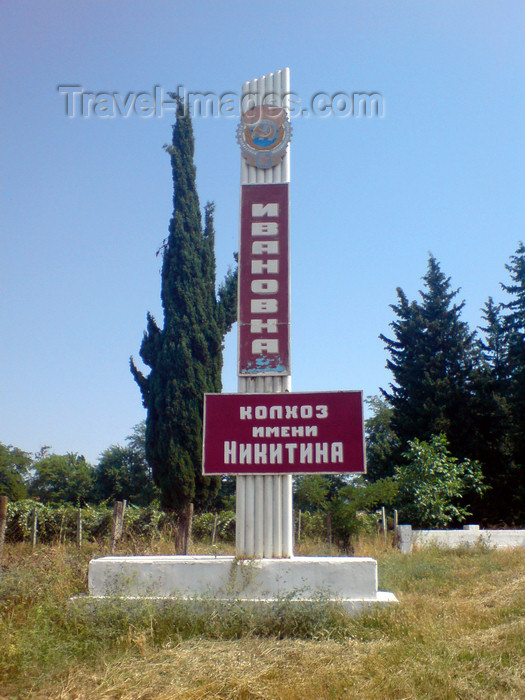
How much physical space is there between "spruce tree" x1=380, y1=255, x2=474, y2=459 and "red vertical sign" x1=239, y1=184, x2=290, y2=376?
21.0 m

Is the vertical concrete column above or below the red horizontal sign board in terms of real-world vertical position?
below

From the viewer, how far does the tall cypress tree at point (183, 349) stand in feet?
69.9

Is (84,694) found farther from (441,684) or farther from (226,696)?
(441,684)

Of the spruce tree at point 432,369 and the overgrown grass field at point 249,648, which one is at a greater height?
the spruce tree at point 432,369

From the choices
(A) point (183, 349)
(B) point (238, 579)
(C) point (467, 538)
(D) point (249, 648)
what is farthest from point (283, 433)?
(A) point (183, 349)

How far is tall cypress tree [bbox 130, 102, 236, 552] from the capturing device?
21297mm

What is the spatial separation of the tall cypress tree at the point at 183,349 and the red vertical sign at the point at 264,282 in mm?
12602

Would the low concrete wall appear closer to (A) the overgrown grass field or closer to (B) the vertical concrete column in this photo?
(A) the overgrown grass field

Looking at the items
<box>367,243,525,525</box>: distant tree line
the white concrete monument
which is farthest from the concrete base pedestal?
<box>367,243,525,525</box>: distant tree line

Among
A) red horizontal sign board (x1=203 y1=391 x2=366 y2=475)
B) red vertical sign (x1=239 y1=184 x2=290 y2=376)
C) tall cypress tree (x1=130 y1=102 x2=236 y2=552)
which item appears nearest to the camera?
red horizontal sign board (x1=203 y1=391 x2=366 y2=475)

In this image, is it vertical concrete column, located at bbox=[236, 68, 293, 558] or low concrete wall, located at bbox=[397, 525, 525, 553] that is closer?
vertical concrete column, located at bbox=[236, 68, 293, 558]

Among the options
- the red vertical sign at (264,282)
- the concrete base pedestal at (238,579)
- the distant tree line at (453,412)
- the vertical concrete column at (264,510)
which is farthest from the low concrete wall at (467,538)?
the red vertical sign at (264,282)

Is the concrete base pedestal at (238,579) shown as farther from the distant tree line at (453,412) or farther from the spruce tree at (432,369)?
the spruce tree at (432,369)

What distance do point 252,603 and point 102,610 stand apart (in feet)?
5.62
